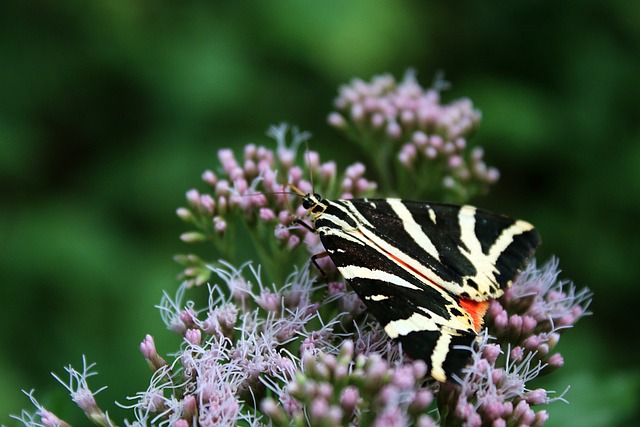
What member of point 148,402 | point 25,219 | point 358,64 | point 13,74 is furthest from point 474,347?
point 13,74

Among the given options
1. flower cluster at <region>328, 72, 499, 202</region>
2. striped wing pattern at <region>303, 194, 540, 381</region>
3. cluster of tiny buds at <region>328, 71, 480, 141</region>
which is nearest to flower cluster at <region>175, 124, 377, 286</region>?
striped wing pattern at <region>303, 194, 540, 381</region>

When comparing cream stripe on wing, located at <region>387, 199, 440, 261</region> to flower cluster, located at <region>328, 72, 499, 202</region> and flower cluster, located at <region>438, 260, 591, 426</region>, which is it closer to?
flower cluster, located at <region>438, 260, 591, 426</region>

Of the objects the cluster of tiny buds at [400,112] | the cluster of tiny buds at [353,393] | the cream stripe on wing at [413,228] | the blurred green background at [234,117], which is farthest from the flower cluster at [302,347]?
the blurred green background at [234,117]

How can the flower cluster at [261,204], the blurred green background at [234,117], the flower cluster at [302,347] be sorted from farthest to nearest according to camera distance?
the blurred green background at [234,117], the flower cluster at [261,204], the flower cluster at [302,347]

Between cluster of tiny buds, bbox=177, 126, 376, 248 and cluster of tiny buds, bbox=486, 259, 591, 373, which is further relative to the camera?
cluster of tiny buds, bbox=177, 126, 376, 248

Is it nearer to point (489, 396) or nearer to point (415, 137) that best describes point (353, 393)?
point (489, 396)

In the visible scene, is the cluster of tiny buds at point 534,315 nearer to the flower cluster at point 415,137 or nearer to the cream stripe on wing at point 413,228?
the cream stripe on wing at point 413,228
